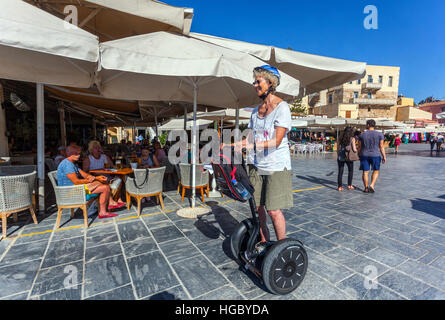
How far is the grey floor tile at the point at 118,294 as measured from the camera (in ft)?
5.69

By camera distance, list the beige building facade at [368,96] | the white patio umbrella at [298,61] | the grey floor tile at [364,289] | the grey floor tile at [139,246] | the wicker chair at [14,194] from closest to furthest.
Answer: the grey floor tile at [364,289], the grey floor tile at [139,246], the wicker chair at [14,194], the white patio umbrella at [298,61], the beige building facade at [368,96]

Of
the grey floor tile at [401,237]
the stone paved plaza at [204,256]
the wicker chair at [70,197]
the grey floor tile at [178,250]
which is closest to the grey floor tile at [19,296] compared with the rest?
the stone paved plaza at [204,256]

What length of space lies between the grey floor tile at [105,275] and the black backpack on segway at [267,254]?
1.15m

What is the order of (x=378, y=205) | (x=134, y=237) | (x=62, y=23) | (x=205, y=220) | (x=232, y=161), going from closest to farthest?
(x=232, y=161), (x=62, y=23), (x=134, y=237), (x=205, y=220), (x=378, y=205)

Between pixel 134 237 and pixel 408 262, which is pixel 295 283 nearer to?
pixel 408 262

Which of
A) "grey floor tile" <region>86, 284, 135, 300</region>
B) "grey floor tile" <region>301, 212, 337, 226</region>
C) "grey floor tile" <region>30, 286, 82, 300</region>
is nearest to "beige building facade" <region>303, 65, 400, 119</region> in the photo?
"grey floor tile" <region>301, 212, 337, 226</region>

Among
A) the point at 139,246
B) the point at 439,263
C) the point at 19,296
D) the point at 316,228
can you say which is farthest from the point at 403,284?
the point at 19,296

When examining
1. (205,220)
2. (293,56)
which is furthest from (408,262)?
(293,56)

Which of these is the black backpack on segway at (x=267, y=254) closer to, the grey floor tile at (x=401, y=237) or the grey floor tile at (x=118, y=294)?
the grey floor tile at (x=118, y=294)

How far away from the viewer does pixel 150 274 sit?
204 cm

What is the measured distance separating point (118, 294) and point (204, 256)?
0.88 meters

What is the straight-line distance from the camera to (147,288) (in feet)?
6.07

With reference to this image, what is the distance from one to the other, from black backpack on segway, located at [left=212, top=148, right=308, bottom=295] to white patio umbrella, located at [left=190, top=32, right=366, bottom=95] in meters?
2.34

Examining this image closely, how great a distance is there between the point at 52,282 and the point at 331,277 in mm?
2480
